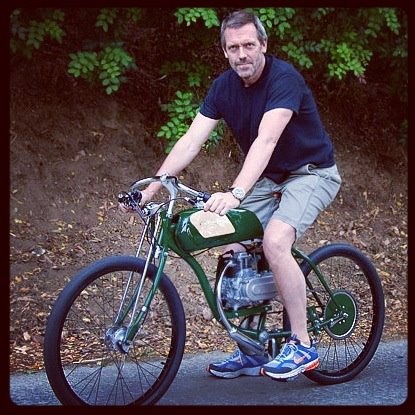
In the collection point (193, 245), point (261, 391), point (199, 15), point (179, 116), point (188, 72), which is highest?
point (199, 15)

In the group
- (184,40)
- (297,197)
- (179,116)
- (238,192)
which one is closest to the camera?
(238,192)

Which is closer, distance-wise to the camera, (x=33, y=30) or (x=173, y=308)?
(x=173, y=308)

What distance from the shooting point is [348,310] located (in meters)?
3.77

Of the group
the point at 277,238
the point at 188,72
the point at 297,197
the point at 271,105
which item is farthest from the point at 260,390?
the point at 188,72

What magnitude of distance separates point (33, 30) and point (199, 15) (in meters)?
1.08

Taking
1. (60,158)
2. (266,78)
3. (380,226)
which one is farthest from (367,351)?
(60,158)

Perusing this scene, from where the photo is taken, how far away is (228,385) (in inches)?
139

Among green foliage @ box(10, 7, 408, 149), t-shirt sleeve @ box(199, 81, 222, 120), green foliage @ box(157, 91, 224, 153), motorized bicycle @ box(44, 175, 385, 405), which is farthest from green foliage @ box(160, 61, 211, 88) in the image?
motorized bicycle @ box(44, 175, 385, 405)

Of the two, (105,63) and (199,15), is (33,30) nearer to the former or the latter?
(105,63)

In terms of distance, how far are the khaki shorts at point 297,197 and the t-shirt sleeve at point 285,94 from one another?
355 millimetres

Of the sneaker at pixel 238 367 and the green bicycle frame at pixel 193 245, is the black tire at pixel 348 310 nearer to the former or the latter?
the green bicycle frame at pixel 193 245

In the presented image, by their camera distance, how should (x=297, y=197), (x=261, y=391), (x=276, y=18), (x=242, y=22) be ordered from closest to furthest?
(x=242, y=22)
(x=297, y=197)
(x=261, y=391)
(x=276, y=18)

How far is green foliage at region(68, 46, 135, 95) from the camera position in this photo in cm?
508

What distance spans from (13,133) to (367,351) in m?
2.96
